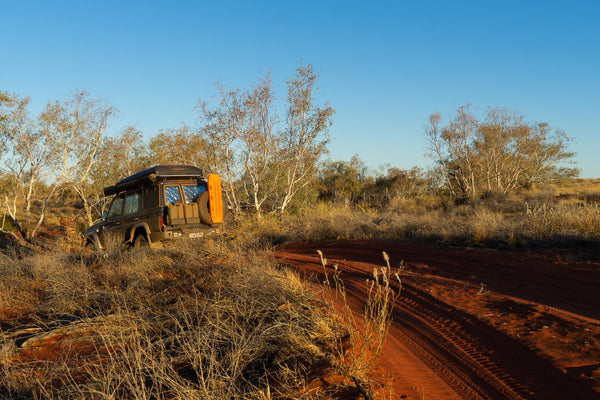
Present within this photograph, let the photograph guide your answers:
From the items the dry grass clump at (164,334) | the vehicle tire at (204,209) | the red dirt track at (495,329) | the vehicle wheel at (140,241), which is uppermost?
the vehicle tire at (204,209)

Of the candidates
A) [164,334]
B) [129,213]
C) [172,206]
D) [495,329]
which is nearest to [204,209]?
[172,206]

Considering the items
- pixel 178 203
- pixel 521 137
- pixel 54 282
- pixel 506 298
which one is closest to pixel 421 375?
pixel 506 298

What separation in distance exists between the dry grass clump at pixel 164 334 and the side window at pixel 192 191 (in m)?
2.24

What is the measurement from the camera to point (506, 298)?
216 inches

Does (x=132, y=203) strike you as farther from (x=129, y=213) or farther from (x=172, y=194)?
(x=172, y=194)

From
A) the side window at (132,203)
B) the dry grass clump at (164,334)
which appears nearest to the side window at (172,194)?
the side window at (132,203)

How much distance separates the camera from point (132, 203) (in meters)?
11.1

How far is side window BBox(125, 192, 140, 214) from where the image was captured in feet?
35.7

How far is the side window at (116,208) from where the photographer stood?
11.7 metres

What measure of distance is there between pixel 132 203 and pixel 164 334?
23.4 feet

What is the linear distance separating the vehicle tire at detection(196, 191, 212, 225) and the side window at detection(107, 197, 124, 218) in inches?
120

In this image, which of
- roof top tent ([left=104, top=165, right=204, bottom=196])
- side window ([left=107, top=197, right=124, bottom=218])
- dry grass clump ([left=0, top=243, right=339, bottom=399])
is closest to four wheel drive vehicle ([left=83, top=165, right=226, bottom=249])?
roof top tent ([left=104, top=165, right=204, bottom=196])

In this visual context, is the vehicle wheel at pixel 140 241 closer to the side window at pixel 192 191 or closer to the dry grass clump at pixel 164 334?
the side window at pixel 192 191

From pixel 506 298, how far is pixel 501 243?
14.5 ft
